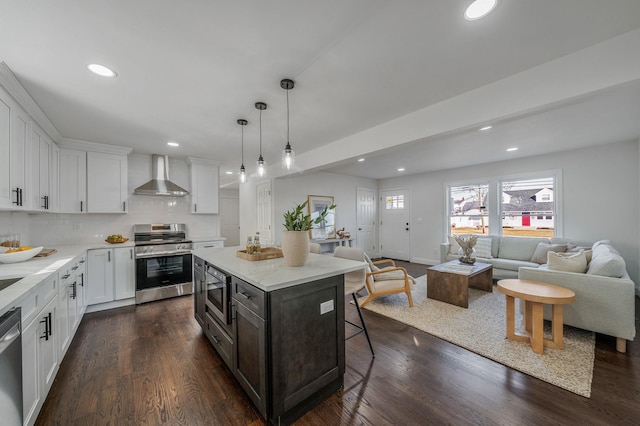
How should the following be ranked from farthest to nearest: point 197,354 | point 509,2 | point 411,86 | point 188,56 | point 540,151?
point 540,151
point 197,354
point 411,86
point 188,56
point 509,2

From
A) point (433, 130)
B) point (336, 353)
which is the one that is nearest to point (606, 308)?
point (433, 130)

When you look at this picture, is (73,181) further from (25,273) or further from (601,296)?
(601,296)

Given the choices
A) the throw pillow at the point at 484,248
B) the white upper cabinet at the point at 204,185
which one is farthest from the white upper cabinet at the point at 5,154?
the throw pillow at the point at 484,248

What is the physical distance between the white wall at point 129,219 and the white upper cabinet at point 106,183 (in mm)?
282

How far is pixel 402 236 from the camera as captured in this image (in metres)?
7.27

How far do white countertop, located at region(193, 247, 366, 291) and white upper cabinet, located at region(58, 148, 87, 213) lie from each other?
2887 mm

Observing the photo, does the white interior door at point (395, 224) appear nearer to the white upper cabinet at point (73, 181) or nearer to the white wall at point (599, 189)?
the white wall at point (599, 189)

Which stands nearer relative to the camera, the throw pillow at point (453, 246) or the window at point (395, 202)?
the throw pillow at point (453, 246)

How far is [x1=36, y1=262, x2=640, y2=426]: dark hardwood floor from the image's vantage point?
5.42 feet

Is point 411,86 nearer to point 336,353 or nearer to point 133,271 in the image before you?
point 336,353

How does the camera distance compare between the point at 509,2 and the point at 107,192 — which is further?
the point at 107,192

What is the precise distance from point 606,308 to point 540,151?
331cm

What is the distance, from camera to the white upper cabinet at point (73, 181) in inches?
140

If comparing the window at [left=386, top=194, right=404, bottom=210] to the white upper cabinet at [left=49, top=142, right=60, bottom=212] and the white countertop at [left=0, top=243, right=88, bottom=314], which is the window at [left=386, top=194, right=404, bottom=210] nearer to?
the white countertop at [left=0, top=243, right=88, bottom=314]
